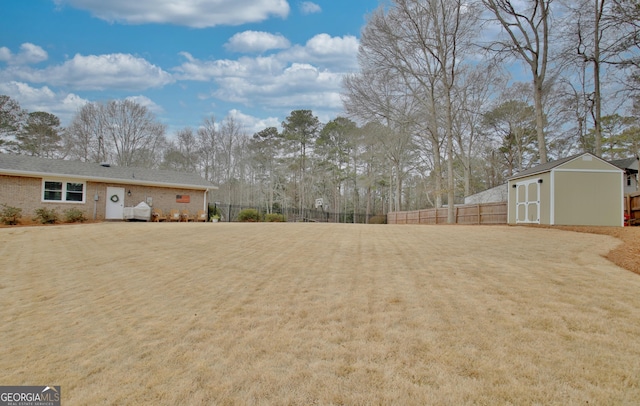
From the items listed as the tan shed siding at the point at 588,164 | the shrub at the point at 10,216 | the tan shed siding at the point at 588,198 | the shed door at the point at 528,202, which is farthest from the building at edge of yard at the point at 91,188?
the tan shed siding at the point at 588,164

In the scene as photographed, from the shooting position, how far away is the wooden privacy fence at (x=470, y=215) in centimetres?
1642

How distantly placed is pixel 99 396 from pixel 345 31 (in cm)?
1917

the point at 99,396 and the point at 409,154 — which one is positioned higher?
the point at 409,154

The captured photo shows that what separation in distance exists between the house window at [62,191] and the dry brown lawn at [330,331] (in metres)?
13.4

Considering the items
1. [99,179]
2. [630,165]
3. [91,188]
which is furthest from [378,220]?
[91,188]

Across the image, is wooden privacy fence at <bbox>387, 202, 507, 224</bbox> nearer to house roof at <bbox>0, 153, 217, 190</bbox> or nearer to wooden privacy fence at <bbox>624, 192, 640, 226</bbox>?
wooden privacy fence at <bbox>624, 192, 640, 226</bbox>

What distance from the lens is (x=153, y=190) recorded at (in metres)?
19.0

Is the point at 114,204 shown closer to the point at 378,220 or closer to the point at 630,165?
the point at 378,220

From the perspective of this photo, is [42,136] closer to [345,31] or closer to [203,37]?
[203,37]

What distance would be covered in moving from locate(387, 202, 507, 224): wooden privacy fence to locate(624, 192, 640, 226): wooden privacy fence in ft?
14.4

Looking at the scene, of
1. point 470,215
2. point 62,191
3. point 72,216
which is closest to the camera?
point 72,216

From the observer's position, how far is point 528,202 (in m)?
13.9

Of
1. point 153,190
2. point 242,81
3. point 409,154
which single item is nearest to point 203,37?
point 242,81

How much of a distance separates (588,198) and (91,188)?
2299 centimetres
